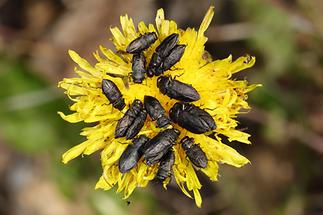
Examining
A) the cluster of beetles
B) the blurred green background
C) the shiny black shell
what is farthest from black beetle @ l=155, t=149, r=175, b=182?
the blurred green background

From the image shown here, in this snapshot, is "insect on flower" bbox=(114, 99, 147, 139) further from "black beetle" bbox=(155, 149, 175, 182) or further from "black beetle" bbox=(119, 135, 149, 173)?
"black beetle" bbox=(155, 149, 175, 182)

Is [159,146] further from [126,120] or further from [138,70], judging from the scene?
[138,70]

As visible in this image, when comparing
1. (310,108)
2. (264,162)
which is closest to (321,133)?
(310,108)

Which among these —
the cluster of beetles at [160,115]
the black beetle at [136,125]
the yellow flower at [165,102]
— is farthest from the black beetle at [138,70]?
the black beetle at [136,125]

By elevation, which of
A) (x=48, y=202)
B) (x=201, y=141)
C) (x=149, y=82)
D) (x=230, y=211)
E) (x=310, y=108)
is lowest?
(x=230, y=211)

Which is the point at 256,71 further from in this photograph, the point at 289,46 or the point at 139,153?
the point at 139,153

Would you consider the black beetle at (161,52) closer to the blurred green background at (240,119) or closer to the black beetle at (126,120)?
the black beetle at (126,120)
